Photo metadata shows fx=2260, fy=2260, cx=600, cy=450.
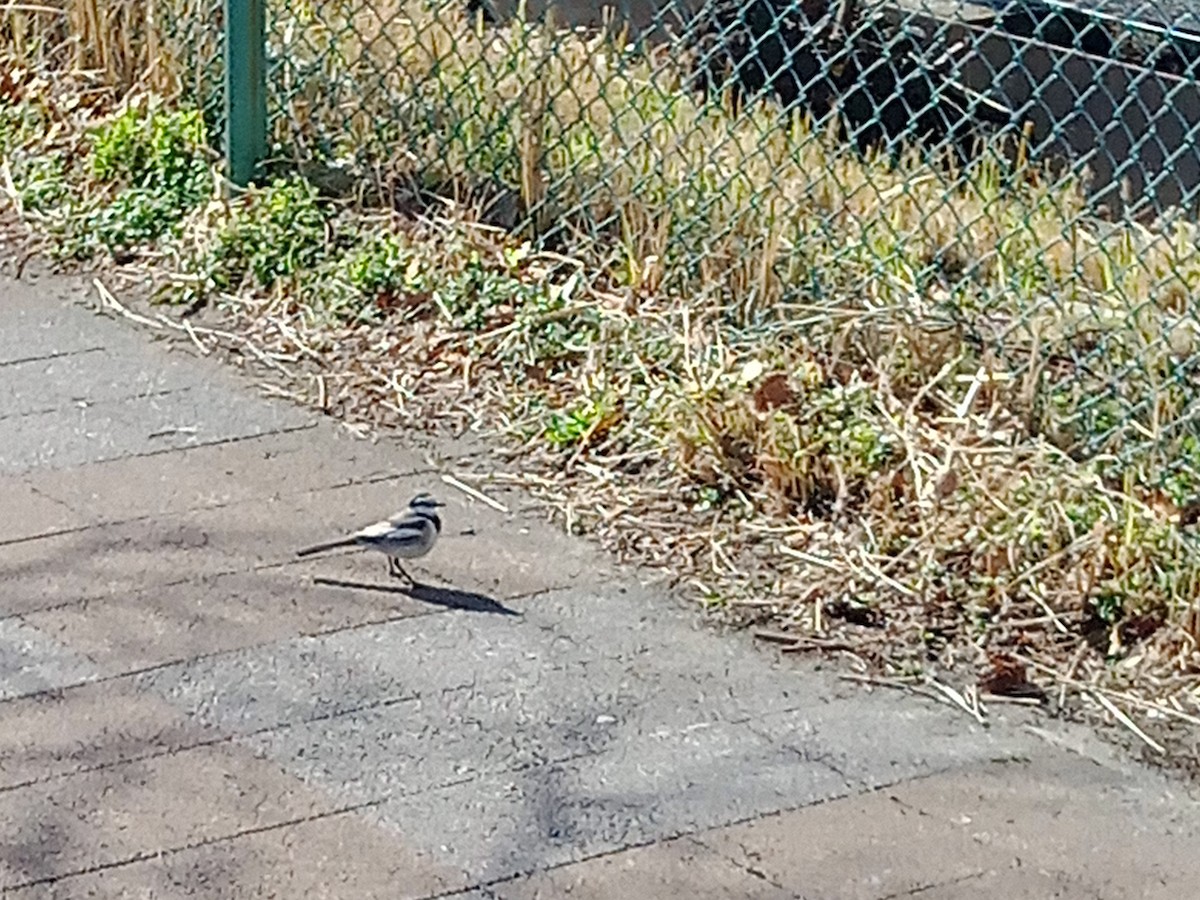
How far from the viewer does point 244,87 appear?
589 centimetres

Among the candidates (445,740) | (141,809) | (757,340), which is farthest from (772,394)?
(141,809)

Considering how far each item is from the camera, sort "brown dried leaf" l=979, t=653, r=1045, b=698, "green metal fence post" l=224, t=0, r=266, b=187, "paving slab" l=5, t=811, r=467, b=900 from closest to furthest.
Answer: "paving slab" l=5, t=811, r=467, b=900 → "brown dried leaf" l=979, t=653, r=1045, b=698 → "green metal fence post" l=224, t=0, r=266, b=187

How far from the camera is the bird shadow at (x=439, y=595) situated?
4.23 meters

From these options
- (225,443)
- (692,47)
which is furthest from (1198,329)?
(692,47)

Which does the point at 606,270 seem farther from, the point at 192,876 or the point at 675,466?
the point at 192,876

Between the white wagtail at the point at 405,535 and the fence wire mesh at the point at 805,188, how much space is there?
1153 millimetres

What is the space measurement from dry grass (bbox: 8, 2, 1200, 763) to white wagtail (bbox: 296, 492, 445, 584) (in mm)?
413

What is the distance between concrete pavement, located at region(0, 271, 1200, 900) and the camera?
3410mm

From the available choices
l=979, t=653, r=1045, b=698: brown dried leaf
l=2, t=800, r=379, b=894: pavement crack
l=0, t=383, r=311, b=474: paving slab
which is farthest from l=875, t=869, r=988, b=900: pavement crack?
l=0, t=383, r=311, b=474: paving slab

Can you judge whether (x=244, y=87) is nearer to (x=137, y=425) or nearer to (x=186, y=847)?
(x=137, y=425)

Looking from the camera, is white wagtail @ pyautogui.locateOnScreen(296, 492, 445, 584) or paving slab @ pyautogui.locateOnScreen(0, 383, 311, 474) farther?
paving slab @ pyautogui.locateOnScreen(0, 383, 311, 474)

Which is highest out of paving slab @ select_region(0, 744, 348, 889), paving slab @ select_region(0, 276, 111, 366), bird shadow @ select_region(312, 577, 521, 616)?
paving slab @ select_region(0, 276, 111, 366)

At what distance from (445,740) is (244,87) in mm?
2652

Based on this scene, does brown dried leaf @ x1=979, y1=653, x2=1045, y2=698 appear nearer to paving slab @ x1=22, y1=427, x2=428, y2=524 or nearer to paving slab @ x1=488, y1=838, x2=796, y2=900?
paving slab @ x1=488, y1=838, x2=796, y2=900
